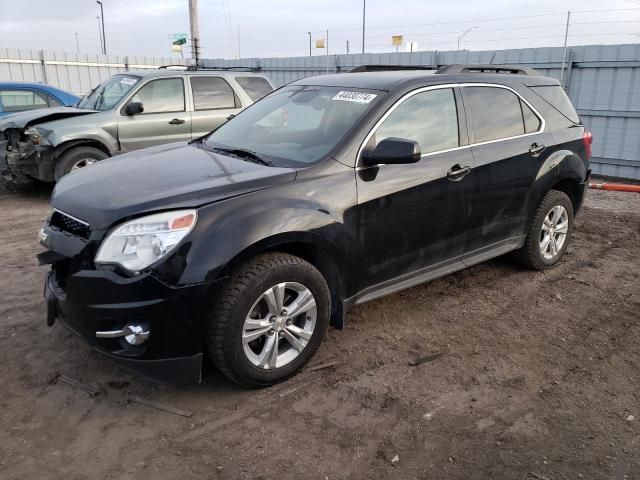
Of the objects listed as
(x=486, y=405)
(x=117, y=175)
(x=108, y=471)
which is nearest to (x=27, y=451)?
(x=108, y=471)

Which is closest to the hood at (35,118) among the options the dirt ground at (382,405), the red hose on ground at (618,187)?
the dirt ground at (382,405)

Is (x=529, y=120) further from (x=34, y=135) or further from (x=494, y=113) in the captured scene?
(x=34, y=135)

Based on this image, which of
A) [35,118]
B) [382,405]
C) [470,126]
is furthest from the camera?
[35,118]

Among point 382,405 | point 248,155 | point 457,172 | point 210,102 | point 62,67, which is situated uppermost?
point 62,67

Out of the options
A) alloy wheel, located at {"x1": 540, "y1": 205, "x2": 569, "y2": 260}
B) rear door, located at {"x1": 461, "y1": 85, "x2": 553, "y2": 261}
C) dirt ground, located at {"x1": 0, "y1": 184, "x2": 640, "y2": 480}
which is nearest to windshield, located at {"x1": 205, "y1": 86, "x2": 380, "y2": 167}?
rear door, located at {"x1": 461, "y1": 85, "x2": 553, "y2": 261}

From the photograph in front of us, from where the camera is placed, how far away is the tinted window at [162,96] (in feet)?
26.8

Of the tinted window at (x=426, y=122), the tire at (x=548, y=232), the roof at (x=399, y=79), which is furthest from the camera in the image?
the tire at (x=548, y=232)

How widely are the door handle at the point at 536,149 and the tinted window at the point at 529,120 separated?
14 cm

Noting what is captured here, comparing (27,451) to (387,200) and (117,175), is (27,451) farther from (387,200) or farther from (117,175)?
(387,200)

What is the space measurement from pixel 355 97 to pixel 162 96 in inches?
208

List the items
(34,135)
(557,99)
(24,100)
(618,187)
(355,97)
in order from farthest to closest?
(24,100) → (618,187) → (34,135) → (557,99) → (355,97)

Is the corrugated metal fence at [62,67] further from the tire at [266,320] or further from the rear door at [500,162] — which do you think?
the tire at [266,320]

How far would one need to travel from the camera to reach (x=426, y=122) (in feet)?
13.1

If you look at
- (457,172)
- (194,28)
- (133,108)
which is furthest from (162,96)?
(194,28)
